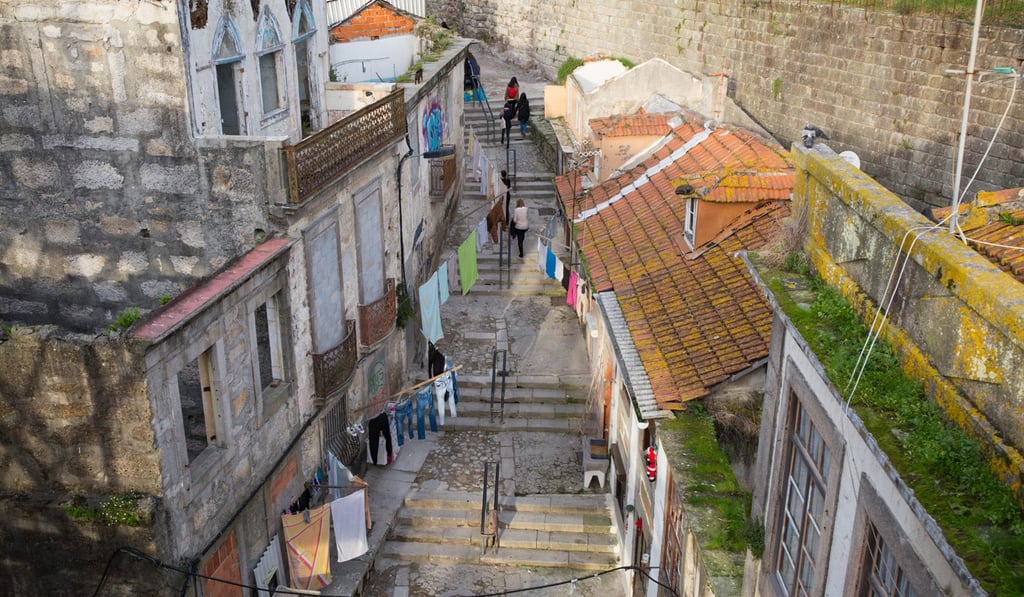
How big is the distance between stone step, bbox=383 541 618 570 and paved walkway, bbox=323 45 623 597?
0.46 feet

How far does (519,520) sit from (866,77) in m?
14.2

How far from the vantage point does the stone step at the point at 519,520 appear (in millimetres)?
17891

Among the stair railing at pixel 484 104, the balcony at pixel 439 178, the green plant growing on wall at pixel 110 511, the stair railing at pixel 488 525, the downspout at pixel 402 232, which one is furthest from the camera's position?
the stair railing at pixel 484 104

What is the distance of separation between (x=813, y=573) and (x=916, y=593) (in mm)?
2042

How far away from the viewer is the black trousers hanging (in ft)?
61.7

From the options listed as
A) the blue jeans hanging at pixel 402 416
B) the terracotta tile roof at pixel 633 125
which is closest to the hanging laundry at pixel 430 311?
the blue jeans hanging at pixel 402 416

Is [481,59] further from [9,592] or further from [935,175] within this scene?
[9,592]

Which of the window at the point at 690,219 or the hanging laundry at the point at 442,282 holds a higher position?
the window at the point at 690,219

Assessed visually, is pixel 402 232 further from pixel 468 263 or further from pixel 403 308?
pixel 468 263

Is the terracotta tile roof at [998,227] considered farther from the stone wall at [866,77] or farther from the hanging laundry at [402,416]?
the hanging laundry at [402,416]

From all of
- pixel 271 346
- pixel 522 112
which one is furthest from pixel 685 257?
pixel 522 112

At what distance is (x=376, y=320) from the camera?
1836 centimetres

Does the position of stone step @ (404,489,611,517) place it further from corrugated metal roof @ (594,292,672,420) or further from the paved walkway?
corrugated metal roof @ (594,292,672,420)

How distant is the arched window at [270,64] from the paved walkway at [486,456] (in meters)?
7.48
